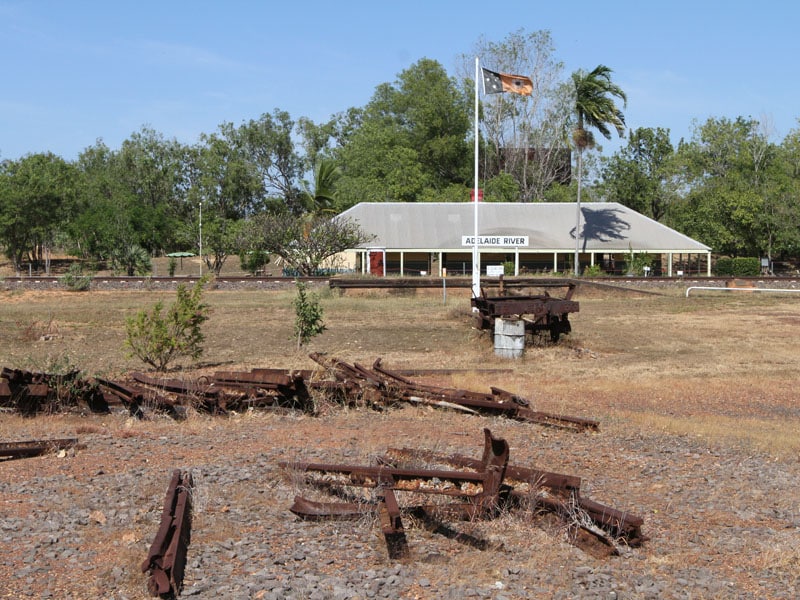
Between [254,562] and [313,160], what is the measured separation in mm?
83194

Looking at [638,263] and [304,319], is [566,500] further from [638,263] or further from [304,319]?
[638,263]

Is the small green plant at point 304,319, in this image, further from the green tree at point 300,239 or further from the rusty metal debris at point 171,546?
the green tree at point 300,239

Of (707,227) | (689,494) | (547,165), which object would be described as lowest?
(689,494)

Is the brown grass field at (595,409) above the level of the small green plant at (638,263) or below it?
below

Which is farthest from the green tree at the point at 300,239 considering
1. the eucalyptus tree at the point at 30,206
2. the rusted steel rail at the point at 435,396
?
the rusted steel rail at the point at 435,396

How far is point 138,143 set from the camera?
285 feet

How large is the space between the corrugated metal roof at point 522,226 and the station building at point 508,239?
0.19 ft

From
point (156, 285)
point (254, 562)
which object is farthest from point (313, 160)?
point (254, 562)

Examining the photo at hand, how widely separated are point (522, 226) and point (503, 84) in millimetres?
28324

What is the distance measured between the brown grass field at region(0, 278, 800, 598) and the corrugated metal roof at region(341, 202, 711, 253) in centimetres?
2404

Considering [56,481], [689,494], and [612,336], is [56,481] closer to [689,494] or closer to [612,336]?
[689,494]

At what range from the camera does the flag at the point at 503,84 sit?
27.7 m

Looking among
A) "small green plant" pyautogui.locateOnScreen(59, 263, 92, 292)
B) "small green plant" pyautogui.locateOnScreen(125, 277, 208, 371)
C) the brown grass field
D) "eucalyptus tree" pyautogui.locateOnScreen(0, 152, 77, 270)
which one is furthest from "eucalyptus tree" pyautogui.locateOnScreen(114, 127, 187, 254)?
"small green plant" pyautogui.locateOnScreen(125, 277, 208, 371)

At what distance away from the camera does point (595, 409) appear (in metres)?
12.7
